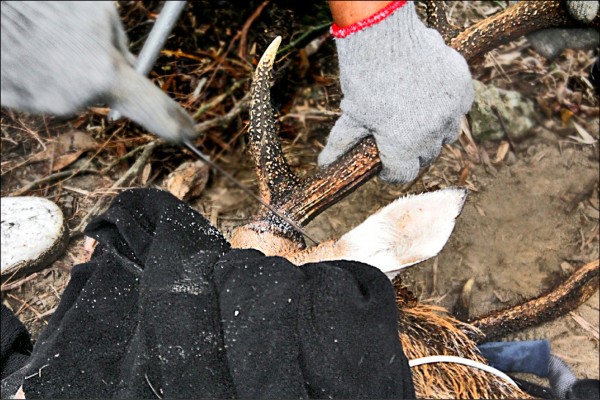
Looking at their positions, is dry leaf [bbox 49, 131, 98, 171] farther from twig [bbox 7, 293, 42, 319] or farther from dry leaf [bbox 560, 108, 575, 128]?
dry leaf [bbox 560, 108, 575, 128]

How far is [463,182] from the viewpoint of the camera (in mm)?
3502

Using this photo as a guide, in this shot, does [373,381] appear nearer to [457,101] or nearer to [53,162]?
[457,101]

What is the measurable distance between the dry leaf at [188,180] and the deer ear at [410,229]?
1.62 m

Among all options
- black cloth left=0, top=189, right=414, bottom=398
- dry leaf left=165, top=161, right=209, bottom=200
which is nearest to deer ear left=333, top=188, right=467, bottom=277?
black cloth left=0, top=189, right=414, bottom=398

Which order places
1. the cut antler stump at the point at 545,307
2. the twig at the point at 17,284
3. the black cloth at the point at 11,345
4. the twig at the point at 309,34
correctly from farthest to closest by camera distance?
the twig at the point at 309,34 < the twig at the point at 17,284 < the cut antler stump at the point at 545,307 < the black cloth at the point at 11,345

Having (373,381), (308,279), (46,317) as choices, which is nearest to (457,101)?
(308,279)

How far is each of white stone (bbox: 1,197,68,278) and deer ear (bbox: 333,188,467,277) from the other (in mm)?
1931

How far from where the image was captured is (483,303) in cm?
324

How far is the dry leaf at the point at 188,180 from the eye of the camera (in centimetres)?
314

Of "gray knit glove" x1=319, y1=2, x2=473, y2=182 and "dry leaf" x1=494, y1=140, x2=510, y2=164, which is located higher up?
"gray knit glove" x1=319, y1=2, x2=473, y2=182

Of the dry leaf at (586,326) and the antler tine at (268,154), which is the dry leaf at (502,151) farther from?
the antler tine at (268,154)

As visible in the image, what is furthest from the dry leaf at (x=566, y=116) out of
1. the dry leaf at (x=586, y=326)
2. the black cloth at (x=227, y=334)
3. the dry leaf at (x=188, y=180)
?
the black cloth at (x=227, y=334)

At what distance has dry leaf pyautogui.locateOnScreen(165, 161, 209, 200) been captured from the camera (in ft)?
10.3

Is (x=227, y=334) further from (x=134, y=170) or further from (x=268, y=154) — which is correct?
(x=134, y=170)
